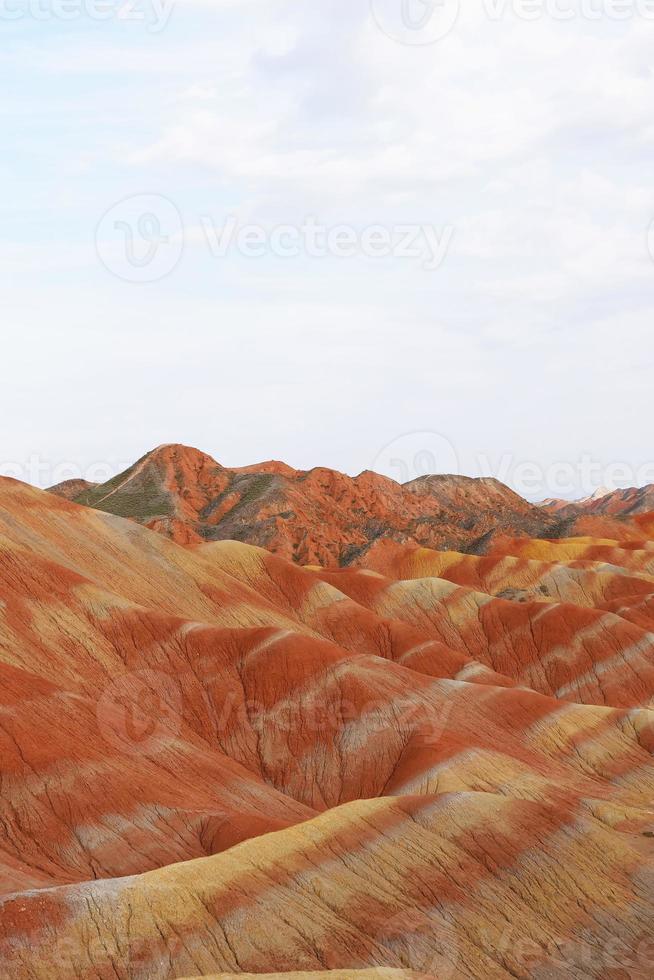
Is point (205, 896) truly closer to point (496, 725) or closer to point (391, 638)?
point (496, 725)

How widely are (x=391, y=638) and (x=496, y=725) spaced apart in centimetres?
2237

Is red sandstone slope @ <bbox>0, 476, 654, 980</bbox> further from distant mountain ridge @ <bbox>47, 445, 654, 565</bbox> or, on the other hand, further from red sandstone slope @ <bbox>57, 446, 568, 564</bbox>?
distant mountain ridge @ <bbox>47, 445, 654, 565</bbox>

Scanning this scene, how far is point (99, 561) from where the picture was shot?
319 ft

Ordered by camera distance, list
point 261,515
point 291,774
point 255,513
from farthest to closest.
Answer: point 255,513, point 261,515, point 291,774

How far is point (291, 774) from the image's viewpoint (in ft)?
240

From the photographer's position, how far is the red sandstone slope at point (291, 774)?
1631 inches

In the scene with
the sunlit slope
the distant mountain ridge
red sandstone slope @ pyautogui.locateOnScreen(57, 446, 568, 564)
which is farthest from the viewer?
red sandstone slope @ pyautogui.locateOnScreen(57, 446, 568, 564)

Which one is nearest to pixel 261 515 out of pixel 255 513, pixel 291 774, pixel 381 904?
pixel 255 513

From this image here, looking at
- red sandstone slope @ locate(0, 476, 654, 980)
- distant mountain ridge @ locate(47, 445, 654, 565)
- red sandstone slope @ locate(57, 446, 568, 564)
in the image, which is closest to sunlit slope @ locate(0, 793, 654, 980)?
red sandstone slope @ locate(0, 476, 654, 980)

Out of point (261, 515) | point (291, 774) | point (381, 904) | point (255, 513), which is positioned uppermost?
point (255, 513)

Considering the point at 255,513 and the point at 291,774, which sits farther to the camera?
the point at 255,513

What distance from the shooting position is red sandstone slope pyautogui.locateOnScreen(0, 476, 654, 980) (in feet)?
136

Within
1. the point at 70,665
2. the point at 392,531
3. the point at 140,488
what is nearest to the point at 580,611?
the point at 70,665

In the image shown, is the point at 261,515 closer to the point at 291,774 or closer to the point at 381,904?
the point at 291,774
